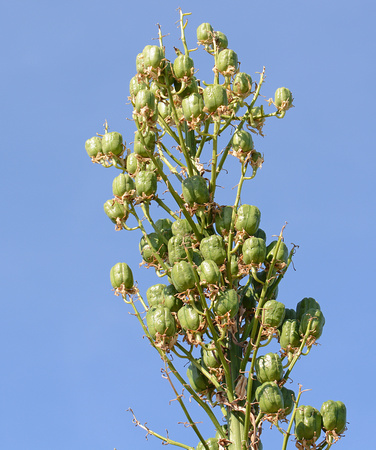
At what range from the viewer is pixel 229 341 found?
23.4ft

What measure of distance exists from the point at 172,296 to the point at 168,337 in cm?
53

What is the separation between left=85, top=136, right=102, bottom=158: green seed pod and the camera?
7.77m

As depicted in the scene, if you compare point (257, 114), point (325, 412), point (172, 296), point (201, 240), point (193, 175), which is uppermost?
point (257, 114)

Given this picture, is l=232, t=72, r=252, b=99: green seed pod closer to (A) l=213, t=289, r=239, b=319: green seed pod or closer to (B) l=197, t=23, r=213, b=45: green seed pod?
(B) l=197, t=23, r=213, b=45: green seed pod

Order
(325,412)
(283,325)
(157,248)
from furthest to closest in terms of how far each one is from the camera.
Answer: (157,248), (283,325), (325,412)

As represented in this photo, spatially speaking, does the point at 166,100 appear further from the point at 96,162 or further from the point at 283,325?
the point at 283,325

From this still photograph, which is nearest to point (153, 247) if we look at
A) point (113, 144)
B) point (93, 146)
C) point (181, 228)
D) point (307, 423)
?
point (181, 228)

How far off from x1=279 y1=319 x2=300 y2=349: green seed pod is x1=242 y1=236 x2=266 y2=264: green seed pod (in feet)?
2.32

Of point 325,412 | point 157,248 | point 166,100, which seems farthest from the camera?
point 166,100

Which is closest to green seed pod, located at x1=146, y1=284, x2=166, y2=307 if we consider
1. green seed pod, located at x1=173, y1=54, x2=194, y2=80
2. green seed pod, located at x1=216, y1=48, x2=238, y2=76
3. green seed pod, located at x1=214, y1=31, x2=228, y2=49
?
green seed pod, located at x1=173, y1=54, x2=194, y2=80

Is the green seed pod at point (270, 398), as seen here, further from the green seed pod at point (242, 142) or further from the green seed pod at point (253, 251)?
the green seed pod at point (242, 142)

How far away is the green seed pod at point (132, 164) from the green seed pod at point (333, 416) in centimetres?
307

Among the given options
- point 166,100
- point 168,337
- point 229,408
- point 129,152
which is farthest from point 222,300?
point 166,100

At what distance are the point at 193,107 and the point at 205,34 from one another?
1696 millimetres
